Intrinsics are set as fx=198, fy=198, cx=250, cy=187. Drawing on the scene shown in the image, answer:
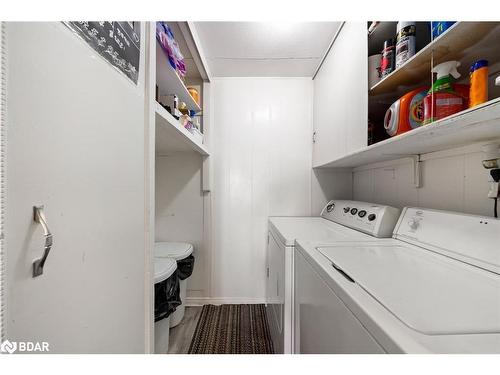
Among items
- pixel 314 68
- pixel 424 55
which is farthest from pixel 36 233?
pixel 314 68

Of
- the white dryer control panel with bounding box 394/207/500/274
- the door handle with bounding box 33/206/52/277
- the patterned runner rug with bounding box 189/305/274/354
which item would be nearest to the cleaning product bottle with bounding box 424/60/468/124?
the white dryer control panel with bounding box 394/207/500/274

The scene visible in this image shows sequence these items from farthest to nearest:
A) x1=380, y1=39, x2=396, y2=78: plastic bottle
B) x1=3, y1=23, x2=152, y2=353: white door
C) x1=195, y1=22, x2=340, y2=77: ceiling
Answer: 1. x1=195, y1=22, x2=340, y2=77: ceiling
2. x1=380, y1=39, x2=396, y2=78: plastic bottle
3. x1=3, y1=23, x2=152, y2=353: white door

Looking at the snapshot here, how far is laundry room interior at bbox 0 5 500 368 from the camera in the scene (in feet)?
1.27

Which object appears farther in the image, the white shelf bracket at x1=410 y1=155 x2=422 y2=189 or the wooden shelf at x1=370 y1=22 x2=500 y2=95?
the white shelf bracket at x1=410 y1=155 x2=422 y2=189

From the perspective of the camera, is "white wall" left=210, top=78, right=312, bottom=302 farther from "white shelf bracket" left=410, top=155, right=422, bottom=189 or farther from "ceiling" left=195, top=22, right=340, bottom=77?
"white shelf bracket" left=410, top=155, right=422, bottom=189

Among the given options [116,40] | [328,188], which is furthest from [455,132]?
[328,188]

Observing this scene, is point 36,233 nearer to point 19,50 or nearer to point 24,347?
point 24,347

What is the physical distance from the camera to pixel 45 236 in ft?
1.28

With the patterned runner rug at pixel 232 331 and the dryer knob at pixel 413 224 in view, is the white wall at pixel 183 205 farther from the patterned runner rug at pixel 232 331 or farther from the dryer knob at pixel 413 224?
the dryer knob at pixel 413 224

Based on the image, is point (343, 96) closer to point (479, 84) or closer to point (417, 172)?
point (417, 172)

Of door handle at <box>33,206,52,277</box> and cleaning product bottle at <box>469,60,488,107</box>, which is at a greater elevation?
cleaning product bottle at <box>469,60,488,107</box>

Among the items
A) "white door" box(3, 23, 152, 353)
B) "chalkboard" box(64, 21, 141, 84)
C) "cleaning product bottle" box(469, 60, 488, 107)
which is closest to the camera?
"white door" box(3, 23, 152, 353)

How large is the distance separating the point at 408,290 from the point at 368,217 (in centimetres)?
82
